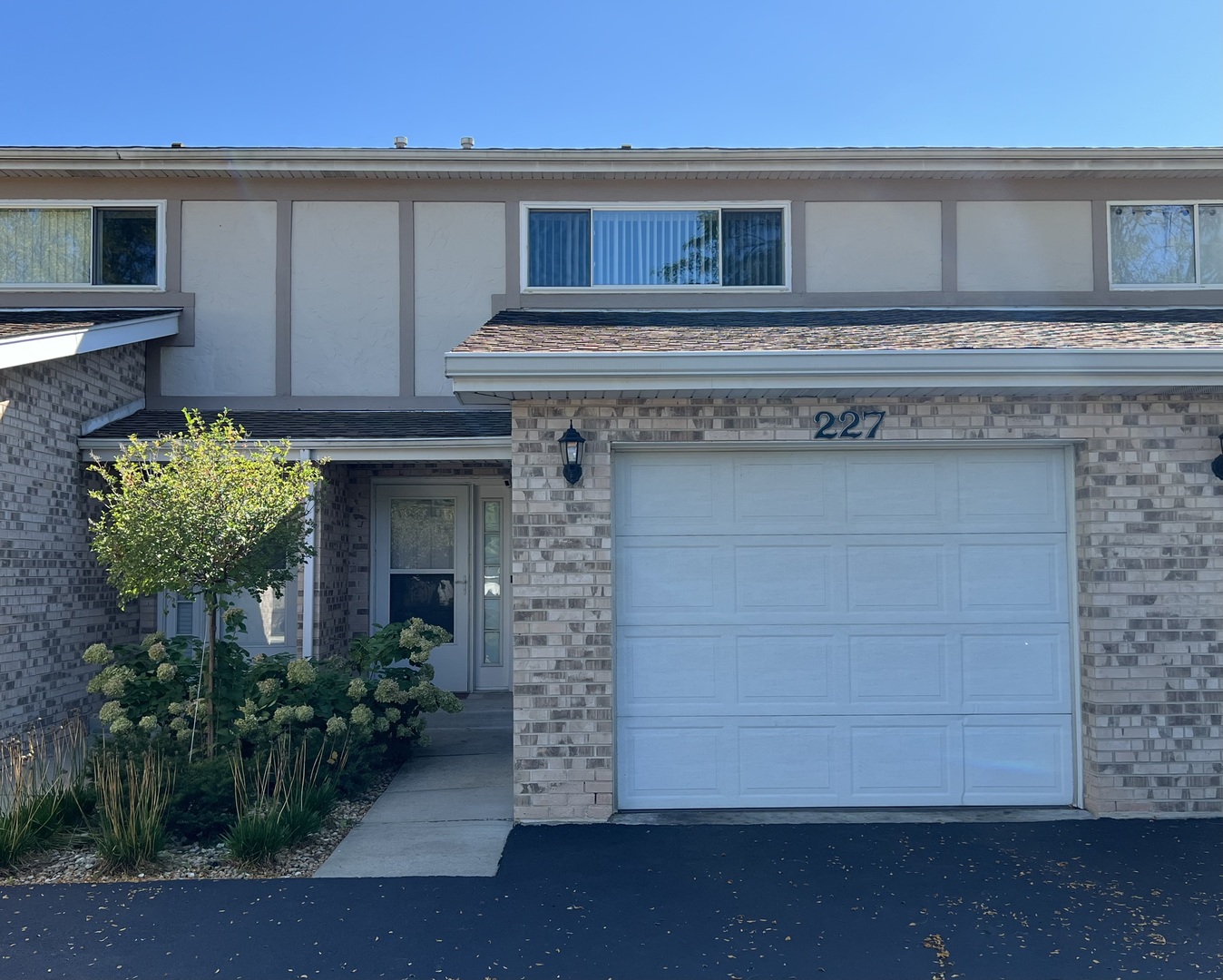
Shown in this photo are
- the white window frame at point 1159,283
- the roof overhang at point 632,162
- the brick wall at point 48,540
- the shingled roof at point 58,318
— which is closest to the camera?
the brick wall at point 48,540

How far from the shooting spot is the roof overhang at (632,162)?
33.8 ft

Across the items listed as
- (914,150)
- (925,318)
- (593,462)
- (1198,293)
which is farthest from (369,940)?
(1198,293)

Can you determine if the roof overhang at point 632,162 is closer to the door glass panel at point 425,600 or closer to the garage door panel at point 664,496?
the door glass panel at point 425,600

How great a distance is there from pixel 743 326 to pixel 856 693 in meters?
3.05

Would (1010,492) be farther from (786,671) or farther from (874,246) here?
(874,246)

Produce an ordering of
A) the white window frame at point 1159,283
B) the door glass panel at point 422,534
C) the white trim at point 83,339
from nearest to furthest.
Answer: the white trim at point 83,339 → the white window frame at point 1159,283 → the door glass panel at point 422,534

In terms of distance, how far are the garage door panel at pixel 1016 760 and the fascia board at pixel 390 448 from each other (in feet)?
16.2

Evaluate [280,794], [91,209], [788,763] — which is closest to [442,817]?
[280,794]

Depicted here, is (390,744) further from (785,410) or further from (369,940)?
(785,410)

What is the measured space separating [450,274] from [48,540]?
468 centimetres

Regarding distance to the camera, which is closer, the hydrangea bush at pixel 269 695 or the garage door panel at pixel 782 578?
the garage door panel at pixel 782 578

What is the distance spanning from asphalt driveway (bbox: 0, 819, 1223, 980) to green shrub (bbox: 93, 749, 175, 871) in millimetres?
296

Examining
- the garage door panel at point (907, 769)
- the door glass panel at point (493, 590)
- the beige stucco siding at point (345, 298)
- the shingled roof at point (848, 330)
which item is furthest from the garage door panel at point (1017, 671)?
the beige stucco siding at point (345, 298)

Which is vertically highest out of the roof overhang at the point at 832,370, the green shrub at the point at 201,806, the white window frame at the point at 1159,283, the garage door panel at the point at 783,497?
the white window frame at the point at 1159,283
